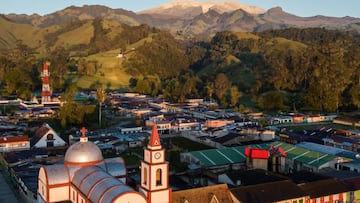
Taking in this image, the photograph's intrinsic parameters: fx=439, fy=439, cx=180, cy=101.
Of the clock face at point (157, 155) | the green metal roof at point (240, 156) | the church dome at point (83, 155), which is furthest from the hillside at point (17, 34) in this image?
the clock face at point (157, 155)

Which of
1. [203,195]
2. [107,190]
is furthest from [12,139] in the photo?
[107,190]

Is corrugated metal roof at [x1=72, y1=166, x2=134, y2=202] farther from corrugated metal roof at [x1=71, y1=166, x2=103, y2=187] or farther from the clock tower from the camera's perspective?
the clock tower

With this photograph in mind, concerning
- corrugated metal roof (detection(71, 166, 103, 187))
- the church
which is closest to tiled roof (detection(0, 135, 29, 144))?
the church

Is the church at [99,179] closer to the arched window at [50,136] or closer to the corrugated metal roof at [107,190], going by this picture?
the corrugated metal roof at [107,190]

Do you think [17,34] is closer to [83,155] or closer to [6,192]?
[6,192]

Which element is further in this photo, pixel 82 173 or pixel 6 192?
pixel 6 192

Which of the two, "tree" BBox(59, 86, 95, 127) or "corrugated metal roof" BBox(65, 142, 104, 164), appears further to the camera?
"tree" BBox(59, 86, 95, 127)

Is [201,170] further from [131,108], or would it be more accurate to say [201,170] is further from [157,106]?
[157,106]
